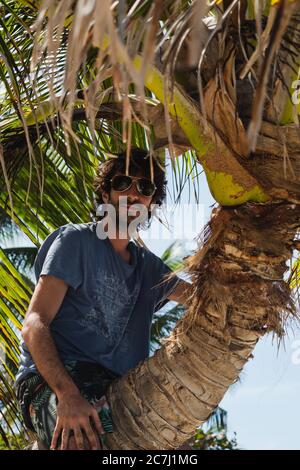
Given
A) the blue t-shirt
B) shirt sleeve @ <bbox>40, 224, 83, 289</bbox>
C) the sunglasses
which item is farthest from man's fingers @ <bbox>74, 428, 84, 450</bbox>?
the sunglasses

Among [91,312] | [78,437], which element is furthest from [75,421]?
[91,312]

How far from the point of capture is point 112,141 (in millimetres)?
5062

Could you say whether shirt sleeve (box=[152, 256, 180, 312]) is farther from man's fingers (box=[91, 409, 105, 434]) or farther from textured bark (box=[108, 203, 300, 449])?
man's fingers (box=[91, 409, 105, 434])

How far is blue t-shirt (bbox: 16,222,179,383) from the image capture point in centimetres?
370

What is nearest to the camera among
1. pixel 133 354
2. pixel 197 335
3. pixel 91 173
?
pixel 197 335

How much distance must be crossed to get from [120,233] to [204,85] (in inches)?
33.8

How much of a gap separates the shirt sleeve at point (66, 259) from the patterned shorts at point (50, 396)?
13.8 inches

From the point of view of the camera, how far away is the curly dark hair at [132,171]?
401 centimetres

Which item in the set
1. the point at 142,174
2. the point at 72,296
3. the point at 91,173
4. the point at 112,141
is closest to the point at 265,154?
the point at 142,174

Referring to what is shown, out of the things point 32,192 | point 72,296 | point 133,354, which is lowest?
point 133,354

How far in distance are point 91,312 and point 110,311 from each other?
9cm

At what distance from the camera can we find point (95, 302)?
3764 mm
